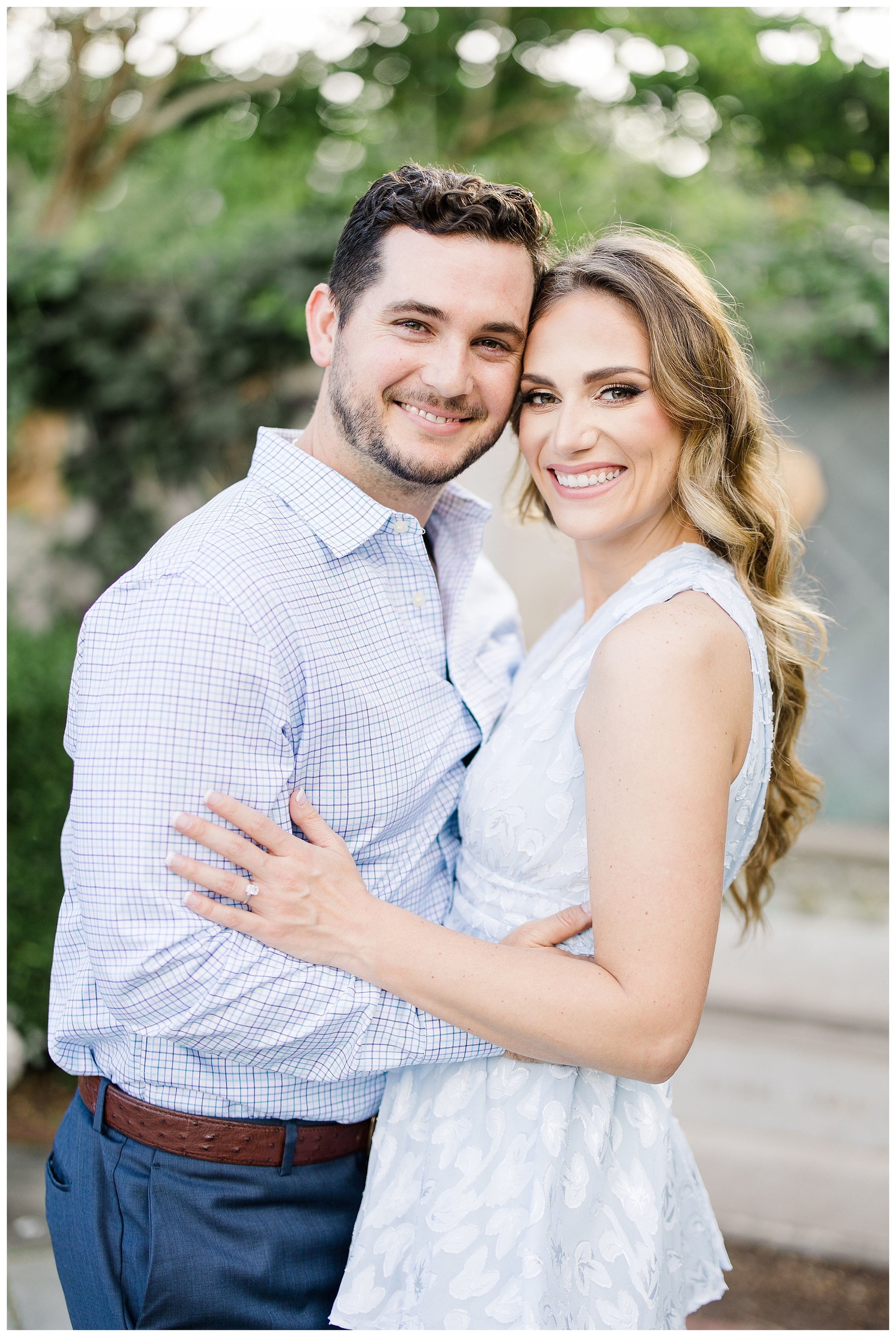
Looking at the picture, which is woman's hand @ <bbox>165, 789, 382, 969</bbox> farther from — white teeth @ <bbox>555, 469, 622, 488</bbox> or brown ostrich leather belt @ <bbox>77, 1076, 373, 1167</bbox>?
white teeth @ <bbox>555, 469, 622, 488</bbox>

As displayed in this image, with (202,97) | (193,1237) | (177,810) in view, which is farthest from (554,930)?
(202,97)

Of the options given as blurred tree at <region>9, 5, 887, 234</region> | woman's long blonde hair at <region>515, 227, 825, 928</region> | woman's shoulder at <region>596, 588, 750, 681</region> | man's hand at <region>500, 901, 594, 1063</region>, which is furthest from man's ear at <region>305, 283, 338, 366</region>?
blurred tree at <region>9, 5, 887, 234</region>

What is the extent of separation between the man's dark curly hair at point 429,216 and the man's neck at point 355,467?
218mm

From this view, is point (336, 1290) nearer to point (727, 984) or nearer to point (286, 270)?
point (727, 984)

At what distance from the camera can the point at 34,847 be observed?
395 centimetres

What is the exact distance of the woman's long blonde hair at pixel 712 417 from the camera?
1.79 metres

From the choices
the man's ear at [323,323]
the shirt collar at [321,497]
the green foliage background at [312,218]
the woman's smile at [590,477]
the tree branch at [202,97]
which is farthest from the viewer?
the tree branch at [202,97]

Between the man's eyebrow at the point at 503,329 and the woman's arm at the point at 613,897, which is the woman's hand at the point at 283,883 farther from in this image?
the man's eyebrow at the point at 503,329

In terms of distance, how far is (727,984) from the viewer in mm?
4238

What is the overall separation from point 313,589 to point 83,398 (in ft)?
18.0

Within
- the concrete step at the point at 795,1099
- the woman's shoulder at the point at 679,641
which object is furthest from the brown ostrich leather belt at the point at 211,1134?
the concrete step at the point at 795,1099

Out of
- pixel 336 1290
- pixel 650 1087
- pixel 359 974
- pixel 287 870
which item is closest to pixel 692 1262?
pixel 650 1087

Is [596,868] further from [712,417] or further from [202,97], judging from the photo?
[202,97]

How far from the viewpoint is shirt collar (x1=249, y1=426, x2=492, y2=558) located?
5.73ft
